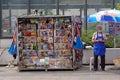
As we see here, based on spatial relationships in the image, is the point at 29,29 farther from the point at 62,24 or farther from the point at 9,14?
the point at 9,14

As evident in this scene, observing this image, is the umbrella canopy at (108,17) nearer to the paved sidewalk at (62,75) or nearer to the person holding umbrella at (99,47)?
the person holding umbrella at (99,47)

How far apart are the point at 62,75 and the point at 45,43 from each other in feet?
5.65

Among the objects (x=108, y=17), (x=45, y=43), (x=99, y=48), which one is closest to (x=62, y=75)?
(x=45, y=43)

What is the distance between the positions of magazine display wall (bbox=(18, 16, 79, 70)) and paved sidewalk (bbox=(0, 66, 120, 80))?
40cm

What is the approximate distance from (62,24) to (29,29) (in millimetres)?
1165

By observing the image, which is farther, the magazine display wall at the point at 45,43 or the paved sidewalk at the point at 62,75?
the magazine display wall at the point at 45,43

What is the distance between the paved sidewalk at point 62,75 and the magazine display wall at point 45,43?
0.40 meters

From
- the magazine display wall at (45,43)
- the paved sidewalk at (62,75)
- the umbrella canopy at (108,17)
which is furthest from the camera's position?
the magazine display wall at (45,43)

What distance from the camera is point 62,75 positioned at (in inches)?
541

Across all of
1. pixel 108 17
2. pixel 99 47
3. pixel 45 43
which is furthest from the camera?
pixel 45 43

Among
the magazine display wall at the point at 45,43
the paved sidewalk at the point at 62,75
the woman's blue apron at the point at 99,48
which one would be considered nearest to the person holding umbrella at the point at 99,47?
the woman's blue apron at the point at 99,48

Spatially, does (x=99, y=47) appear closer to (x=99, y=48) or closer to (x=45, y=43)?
(x=99, y=48)

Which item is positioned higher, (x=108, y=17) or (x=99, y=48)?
(x=108, y=17)

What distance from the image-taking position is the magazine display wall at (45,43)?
1489 centimetres
